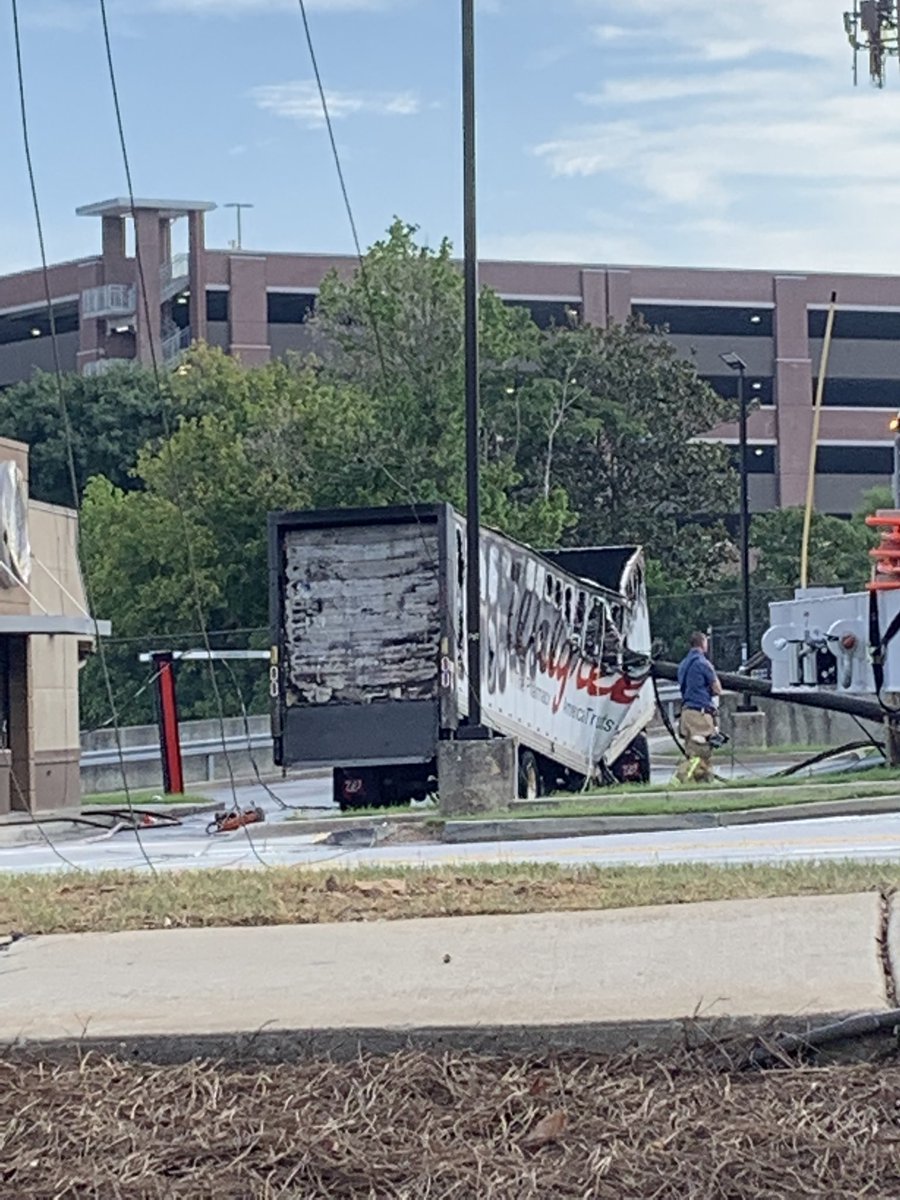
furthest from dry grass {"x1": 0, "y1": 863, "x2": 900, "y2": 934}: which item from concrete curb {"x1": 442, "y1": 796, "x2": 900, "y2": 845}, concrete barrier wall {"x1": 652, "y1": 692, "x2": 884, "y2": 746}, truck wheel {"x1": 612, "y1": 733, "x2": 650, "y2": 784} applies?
concrete barrier wall {"x1": 652, "y1": 692, "x2": 884, "y2": 746}

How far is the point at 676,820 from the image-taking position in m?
16.1

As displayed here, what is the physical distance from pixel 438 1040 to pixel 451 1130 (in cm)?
45

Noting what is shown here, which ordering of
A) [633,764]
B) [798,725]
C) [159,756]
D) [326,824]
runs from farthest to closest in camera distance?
1. [798,725]
2. [159,756]
3. [633,764]
4. [326,824]

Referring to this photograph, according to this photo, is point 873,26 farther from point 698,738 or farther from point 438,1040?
point 438,1040

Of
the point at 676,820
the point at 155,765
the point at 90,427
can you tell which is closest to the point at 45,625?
the point at 155,765

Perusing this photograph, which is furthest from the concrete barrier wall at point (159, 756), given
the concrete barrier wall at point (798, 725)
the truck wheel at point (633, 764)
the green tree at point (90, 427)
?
the green tree at point (90, 427)

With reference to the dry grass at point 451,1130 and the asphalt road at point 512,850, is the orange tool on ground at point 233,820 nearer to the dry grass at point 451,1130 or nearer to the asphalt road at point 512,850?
the asphalt road at point 512,850

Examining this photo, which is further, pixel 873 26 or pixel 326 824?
pixel 873 26

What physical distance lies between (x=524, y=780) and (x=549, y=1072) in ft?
55.2

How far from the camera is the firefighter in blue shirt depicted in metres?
22.2

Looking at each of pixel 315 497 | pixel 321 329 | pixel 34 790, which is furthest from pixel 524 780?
pixel 321 329

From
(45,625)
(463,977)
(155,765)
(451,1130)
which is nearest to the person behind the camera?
(451,1130)

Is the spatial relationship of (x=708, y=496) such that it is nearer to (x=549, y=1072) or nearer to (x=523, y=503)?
(x=523, y=503)

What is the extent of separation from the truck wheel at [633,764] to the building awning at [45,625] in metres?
7.50
